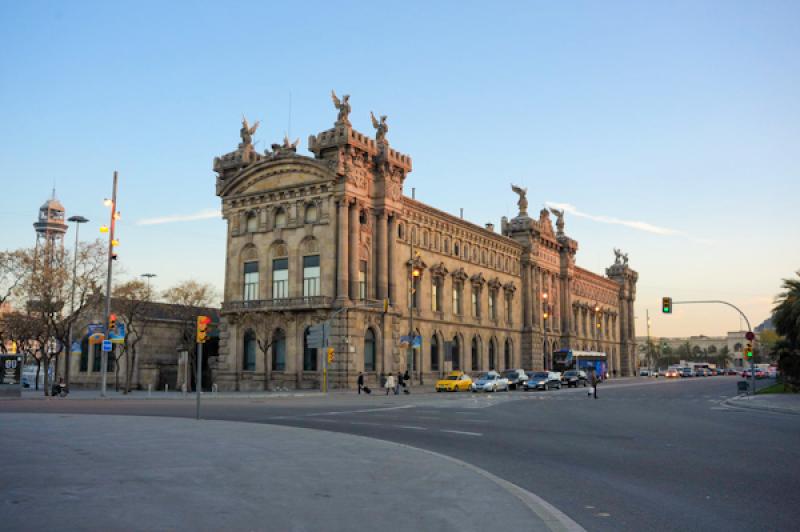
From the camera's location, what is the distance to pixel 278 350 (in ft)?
194

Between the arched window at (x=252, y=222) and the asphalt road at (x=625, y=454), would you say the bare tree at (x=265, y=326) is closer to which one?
the arched window at (x=252, y=222)

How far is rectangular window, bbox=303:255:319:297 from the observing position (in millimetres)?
58562

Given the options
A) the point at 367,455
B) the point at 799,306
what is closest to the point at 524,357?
the point at 799,306

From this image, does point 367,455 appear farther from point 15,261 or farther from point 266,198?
point 266,198

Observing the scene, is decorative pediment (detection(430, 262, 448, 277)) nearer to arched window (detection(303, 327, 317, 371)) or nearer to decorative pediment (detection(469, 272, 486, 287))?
decorative pediment (detection(469, 272, 486, 287))

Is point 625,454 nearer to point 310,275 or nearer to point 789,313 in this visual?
point 789,313

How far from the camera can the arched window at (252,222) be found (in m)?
62.8

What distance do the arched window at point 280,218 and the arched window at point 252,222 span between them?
7.49 feet

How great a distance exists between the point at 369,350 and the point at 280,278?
9965mm

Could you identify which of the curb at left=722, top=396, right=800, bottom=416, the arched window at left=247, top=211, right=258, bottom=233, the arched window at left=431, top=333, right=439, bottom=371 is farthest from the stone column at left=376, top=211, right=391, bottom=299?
the curb at left=722, top=396, right=800, bottom=416

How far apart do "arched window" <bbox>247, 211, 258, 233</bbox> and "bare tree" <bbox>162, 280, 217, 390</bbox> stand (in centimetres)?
991

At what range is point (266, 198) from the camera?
61.9m

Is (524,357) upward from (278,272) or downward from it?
downward

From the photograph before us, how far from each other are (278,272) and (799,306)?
39.1 meters
